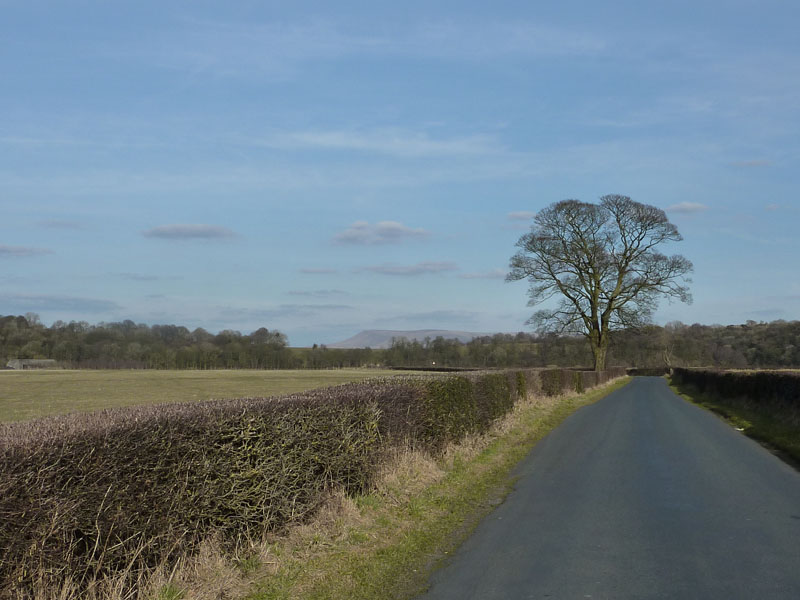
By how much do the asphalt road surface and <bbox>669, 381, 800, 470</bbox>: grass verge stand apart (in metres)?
0.97

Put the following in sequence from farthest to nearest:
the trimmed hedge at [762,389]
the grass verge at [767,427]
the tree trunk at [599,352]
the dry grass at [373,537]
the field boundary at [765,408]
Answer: the tree trunk at [599,352] → the trimmed hedge at [762,389] → the field boundary at [765,408] → the grass verge at [767,427] → the dry grass at [373,537]

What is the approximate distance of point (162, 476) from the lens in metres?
Result: 5.12

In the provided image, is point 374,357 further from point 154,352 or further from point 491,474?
point 491,474

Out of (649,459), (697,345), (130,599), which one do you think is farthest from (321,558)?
(697,345)

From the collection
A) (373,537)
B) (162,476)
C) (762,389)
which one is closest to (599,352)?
(762,389)

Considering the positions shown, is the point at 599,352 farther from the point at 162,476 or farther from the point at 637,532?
the point at 162,476

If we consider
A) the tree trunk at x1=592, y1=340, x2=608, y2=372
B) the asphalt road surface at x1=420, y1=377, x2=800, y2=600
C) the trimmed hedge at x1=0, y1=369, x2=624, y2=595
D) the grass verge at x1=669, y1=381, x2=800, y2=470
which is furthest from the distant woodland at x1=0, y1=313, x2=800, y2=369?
the trimmed hedge at x1=0, y1=369, x2=624, y2=595

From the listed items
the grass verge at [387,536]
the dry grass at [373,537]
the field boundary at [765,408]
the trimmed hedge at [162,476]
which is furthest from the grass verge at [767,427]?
the trimmed hedge at [162,476]

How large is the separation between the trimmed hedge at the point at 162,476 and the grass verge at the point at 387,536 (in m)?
0.32

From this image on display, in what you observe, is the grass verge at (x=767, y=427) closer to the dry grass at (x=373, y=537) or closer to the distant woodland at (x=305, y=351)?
the dry grass at (x=373, y=537)

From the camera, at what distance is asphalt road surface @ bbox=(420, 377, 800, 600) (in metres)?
5.54

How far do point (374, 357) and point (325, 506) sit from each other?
129m

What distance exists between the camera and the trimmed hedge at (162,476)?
162 inches

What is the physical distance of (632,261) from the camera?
166 feet
